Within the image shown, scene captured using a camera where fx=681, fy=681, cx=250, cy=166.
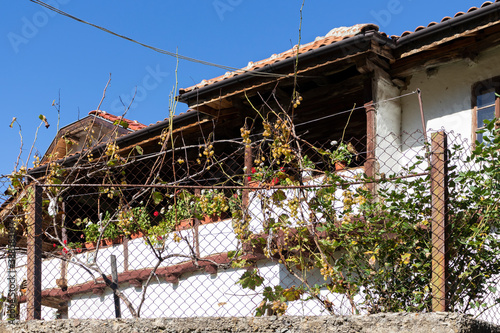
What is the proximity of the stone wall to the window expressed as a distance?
5.18 m

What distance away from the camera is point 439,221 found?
346cm

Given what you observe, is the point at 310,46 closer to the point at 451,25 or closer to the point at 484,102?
the point at 451,25

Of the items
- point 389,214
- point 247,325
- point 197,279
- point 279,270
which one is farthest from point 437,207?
point 197,279

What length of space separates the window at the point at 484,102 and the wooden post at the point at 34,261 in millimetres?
5454

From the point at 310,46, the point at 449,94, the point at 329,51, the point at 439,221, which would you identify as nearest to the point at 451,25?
the point at 449,94

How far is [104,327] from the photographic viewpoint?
359 cm

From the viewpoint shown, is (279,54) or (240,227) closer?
(240,227)

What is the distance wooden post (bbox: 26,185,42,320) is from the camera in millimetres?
4094

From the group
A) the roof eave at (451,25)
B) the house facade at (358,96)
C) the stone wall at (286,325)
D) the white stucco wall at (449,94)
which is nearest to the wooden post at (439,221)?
the stone wall at (286,325)

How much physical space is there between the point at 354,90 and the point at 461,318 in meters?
6.37

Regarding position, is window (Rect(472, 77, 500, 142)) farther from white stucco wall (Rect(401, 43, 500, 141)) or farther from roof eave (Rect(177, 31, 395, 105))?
roof eave (Rect(177, 31, 395, 105))

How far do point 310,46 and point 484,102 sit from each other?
2.18m

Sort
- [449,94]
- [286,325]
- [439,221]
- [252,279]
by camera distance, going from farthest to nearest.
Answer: [449,94] → [252,279] → [439,221] → [286,325]

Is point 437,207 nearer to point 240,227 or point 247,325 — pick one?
point 247,325
